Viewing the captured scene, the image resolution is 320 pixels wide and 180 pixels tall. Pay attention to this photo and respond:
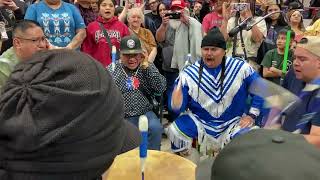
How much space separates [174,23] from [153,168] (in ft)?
12.7

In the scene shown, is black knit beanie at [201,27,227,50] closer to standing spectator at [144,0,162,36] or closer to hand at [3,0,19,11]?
hand at [3,0,19,11]

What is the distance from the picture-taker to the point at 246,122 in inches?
147

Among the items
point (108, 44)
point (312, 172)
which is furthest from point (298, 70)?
point (312, 172)

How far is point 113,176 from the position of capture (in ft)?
6.47

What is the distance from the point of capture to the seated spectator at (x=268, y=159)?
876 millimetres

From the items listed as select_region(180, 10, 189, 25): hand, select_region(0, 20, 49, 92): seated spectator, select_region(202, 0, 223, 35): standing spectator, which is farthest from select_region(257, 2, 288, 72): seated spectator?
select_region(0, 20, 49, 92): seated spectator

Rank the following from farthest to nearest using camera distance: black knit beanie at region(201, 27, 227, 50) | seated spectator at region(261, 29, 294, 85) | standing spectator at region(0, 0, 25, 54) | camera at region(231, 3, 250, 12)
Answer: camera at region(231, 3, 250, 12), seated spectator at region(261, 29, 294, 85), standing spectator at region(0, 0, 25, 54), black knit beanie at region(201, 27, 227, 50)

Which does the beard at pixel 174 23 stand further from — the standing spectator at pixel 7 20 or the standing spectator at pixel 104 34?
the standing spectator at pixel 7 20

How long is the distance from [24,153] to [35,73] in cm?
17

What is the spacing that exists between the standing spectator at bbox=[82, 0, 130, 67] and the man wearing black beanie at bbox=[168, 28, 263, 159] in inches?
50.8

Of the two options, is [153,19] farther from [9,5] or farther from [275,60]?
[9,5]

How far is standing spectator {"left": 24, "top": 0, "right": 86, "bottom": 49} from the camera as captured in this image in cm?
452

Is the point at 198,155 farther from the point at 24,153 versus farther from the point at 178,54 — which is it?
the point at 24,153

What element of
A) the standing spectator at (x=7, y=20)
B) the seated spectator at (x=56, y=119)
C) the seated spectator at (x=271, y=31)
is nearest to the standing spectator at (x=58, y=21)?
the standing spectator at (x=7, y=20)
